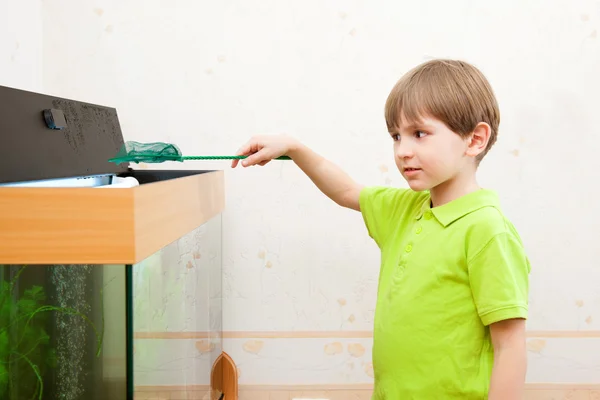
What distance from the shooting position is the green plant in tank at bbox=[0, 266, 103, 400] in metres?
0.79

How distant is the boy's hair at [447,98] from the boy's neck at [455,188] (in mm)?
68

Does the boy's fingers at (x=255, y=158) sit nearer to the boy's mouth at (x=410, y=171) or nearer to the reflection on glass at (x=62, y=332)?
the boy's mouth at (x=410, y=171)

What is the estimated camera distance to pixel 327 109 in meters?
1.65

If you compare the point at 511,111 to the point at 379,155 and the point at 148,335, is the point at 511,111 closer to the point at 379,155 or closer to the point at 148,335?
the point at 379,155

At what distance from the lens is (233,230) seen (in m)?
1.67

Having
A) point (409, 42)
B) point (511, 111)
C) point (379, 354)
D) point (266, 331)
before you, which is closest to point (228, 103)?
point (409, 42)

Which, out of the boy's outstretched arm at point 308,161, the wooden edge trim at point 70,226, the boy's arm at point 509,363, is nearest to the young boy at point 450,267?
the boy's arm at point 509,363

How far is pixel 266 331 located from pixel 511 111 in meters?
0.87

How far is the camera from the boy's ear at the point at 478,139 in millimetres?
1011

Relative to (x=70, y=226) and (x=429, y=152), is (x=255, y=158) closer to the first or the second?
(x=429, y=152)

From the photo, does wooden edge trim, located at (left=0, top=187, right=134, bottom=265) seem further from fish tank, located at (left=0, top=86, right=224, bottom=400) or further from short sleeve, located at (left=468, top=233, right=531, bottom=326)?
short sleeve, located at (left=468, top=233, right=531, bottom=326)

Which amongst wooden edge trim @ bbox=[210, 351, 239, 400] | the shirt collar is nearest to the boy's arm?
the shirt collar

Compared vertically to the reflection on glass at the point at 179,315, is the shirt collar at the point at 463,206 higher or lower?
higher

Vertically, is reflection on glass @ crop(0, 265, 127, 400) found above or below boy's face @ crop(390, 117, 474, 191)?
below
